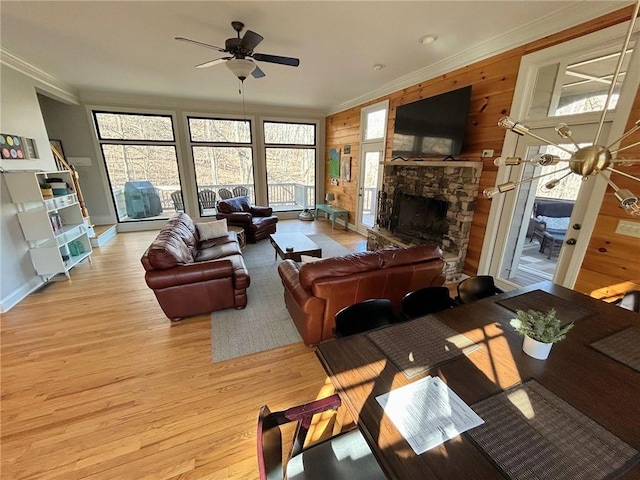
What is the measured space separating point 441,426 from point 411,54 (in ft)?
13.1

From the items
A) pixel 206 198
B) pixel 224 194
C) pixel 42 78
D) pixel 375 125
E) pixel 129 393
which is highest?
pixel 42 78

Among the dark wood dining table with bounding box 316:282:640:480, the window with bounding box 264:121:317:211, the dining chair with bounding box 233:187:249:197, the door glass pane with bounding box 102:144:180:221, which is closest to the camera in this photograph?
the dark wood dining table with bounding box 316:282:640:480

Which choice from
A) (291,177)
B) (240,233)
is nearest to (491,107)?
(240,233)

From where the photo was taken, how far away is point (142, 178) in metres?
6.13

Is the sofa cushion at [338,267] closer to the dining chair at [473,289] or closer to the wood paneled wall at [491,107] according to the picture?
the dining chair at [473,289]

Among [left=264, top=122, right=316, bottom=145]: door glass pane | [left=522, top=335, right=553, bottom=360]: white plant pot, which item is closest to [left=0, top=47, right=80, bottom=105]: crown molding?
[left=264, top=122, right=316, bottom=145]: door glass pane

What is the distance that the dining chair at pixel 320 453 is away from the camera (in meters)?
0.97

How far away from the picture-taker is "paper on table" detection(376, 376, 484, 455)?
0.89 m

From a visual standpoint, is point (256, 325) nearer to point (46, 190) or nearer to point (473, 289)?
point (473, 289)

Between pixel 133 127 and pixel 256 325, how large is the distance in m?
5.70

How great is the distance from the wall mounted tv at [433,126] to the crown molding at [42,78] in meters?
5.32

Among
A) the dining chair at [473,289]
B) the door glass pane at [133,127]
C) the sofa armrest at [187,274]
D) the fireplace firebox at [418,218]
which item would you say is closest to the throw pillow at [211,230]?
the sofa armrest at [187,274]

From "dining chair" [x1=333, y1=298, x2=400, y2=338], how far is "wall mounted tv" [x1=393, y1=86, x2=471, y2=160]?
8.50 feet

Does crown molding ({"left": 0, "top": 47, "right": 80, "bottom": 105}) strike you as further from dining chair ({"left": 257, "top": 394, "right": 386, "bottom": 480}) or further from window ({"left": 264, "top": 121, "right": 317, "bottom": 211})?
dining chair ({"left": 257, "top": 394, "right": 386, "bottom": 480})
